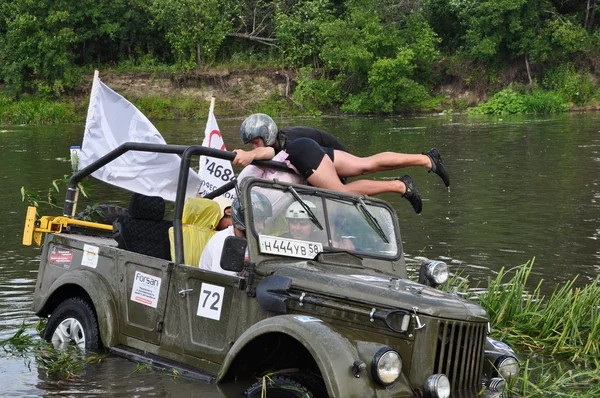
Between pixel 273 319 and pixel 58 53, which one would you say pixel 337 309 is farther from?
pixel 58 53

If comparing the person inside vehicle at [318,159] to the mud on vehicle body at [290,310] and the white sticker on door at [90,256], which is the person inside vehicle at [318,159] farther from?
the white sticker on door at [90,256]

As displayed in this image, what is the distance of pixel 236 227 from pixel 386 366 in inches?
66.8

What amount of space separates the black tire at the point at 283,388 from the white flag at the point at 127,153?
377 cm

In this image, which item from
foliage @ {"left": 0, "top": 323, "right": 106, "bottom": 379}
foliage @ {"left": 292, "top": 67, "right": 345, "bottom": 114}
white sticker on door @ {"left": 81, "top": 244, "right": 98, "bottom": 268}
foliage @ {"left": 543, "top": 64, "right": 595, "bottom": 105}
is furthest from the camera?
foliage @ {"left": 292, "top": 67, "right": 345, "bottom": 114}

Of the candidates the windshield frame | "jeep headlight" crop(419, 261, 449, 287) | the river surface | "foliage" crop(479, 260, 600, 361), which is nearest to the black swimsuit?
the windshield frame

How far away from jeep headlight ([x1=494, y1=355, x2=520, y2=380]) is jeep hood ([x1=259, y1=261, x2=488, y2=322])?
0.55m

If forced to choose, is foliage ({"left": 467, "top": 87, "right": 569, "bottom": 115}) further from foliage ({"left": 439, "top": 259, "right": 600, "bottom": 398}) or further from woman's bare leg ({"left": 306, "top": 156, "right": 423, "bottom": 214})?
woman's bare leg ({"left": 306, "top": 156, "right": 423, "bottom": 214})

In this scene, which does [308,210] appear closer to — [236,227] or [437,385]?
[236,227]

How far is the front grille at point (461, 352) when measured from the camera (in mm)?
5824

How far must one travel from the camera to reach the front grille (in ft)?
19.1

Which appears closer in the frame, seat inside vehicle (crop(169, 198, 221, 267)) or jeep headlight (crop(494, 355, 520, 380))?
jeep headlight (crop(494, 355, 520, 380))

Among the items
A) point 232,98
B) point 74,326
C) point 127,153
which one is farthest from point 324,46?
point 74,326

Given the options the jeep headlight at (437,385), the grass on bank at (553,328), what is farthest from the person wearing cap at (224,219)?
the grass on bank at (553,328)

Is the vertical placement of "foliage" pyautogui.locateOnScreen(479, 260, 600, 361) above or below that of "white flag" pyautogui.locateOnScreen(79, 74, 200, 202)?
below
